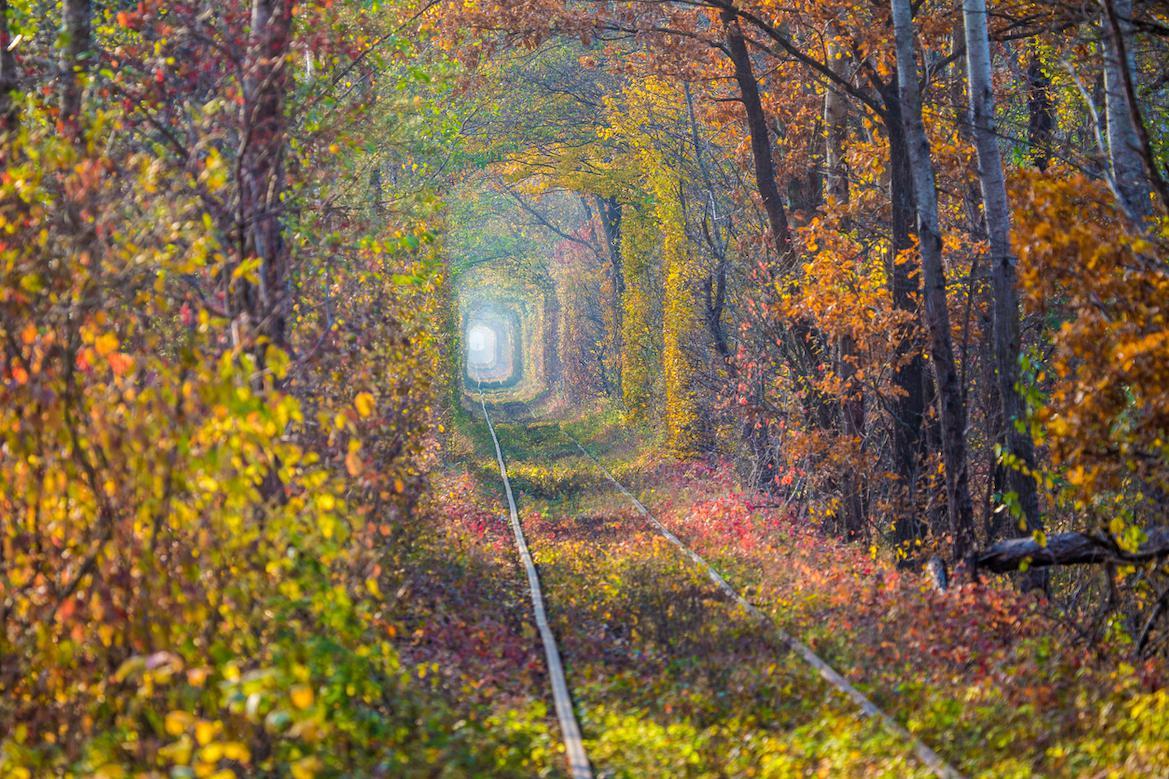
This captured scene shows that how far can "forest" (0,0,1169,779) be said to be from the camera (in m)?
5.49

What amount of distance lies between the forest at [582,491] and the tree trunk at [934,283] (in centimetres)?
4

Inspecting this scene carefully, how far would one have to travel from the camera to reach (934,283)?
11.6 meters

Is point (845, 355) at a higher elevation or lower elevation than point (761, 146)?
lower

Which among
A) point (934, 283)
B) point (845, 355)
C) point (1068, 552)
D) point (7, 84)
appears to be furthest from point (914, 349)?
point (7, 84)

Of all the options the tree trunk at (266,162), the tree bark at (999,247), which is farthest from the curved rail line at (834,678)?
the tree trunk at (266,162)

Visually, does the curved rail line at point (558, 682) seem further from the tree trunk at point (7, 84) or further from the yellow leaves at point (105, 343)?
the tree trunk at point (7, 84)

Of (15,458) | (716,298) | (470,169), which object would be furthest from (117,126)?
(470,169)

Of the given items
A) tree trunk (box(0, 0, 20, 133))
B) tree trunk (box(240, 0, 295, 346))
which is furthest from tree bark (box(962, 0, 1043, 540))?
tree trunk (box(0, 0, 20, 133))

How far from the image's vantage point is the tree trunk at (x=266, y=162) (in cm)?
782

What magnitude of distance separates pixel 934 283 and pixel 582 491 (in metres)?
11.4

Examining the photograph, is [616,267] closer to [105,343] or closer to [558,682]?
[558,682]

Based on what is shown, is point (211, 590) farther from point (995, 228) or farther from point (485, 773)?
point (995, 228)

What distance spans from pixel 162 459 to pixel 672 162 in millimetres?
20283

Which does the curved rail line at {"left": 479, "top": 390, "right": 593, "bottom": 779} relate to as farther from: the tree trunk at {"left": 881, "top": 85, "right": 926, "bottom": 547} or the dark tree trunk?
the dark tree trunk
